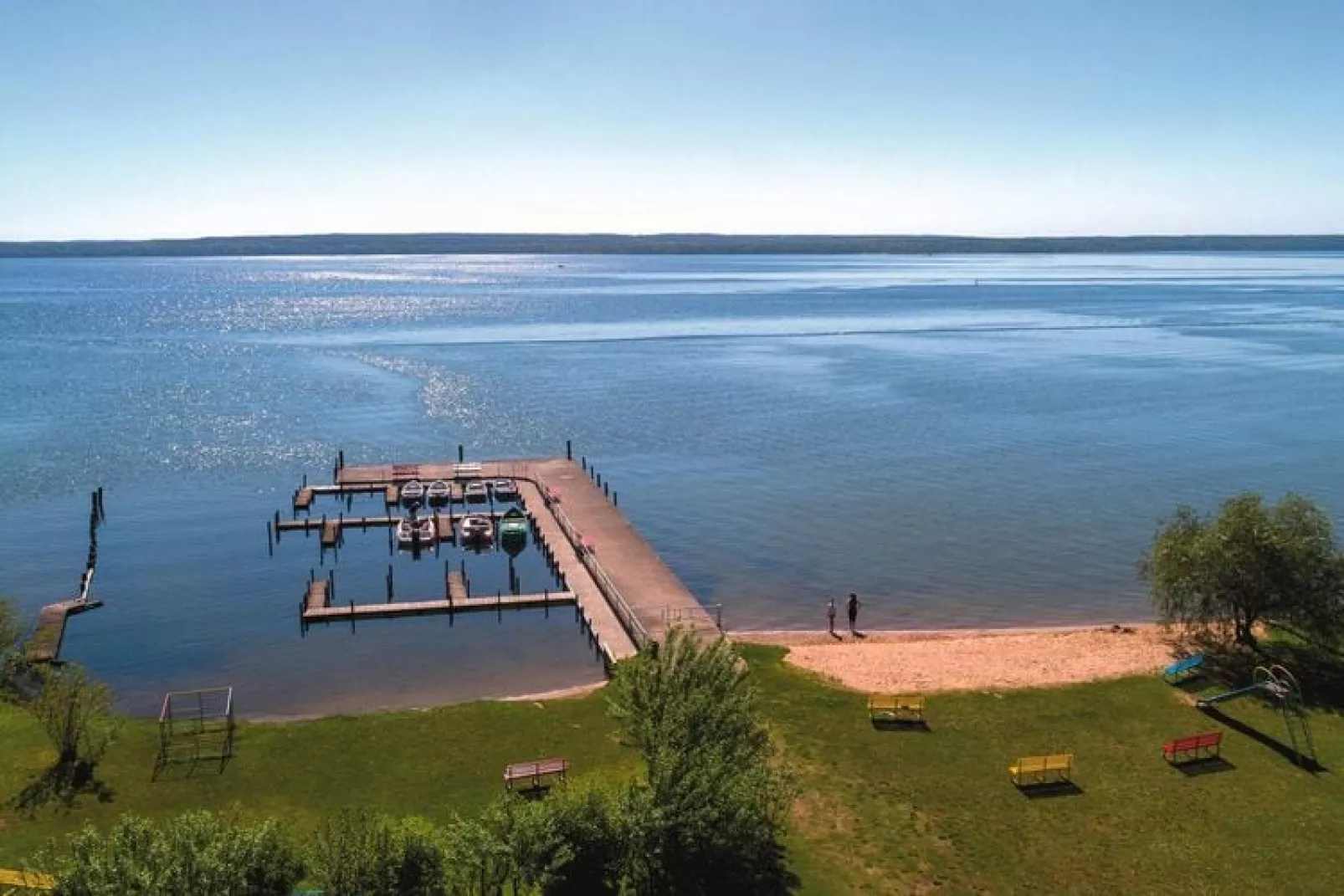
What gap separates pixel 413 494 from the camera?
62281mm

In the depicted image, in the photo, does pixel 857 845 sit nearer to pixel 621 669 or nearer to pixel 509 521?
pixel 621 669

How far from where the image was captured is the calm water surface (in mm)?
42500

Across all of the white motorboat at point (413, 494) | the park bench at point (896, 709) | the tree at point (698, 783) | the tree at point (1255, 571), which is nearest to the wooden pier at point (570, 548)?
the white motorboat at point (413, 494)

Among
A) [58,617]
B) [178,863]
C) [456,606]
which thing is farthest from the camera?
[456,606]

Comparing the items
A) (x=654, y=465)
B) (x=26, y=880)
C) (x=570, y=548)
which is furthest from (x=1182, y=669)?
(x=654, y=465)

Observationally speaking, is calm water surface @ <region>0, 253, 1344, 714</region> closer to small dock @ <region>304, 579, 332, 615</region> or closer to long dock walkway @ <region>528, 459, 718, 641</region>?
small dock @ <region>304, 579, 332, 615</region>

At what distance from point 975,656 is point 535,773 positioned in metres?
17.9

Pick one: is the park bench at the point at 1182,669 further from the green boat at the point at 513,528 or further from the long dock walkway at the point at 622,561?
the green boat at the point at 513,528

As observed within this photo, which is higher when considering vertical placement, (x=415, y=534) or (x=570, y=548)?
(x=570, y=548)

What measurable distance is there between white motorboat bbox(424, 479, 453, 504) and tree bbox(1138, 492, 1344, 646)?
129 ft

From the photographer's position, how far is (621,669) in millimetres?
24156

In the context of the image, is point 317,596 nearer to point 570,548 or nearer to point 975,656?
point 570,548

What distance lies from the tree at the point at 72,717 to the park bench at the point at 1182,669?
3148cm

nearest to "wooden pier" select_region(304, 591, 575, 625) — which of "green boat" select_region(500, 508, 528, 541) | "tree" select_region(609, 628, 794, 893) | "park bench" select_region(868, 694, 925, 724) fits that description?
"green boat" select_region(500, 508, 528, 541)
